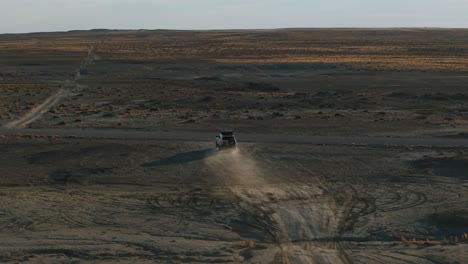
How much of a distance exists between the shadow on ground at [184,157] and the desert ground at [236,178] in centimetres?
11

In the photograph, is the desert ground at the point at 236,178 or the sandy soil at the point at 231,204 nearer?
the sandy soil at the point at 231,204

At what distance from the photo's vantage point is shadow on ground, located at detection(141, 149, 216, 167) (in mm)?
36969

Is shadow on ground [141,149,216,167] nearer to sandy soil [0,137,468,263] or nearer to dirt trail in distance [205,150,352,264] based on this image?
sandy soil [0,137,468,263]

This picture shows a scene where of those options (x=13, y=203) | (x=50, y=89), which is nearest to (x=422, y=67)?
(x=50, y=89)

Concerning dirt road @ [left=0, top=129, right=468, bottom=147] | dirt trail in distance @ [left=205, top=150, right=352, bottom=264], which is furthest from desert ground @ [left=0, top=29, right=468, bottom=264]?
dirt road @ [left=0, top=129, right=468, bottom=147]

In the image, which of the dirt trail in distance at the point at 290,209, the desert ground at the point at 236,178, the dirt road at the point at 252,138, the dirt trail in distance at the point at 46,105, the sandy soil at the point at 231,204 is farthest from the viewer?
the dirt trail in distance at the point at 46,105

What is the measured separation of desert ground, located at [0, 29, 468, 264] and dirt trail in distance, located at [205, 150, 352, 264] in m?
0.07

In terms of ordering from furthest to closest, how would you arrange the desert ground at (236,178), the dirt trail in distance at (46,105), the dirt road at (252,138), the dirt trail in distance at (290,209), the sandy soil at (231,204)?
the dirt trail in distance at (46,105) → the dirt road at (252,138) → the desert ground at (236,178) → the dirt trail in distance at (290,209) → the sandy soil at (231,204)

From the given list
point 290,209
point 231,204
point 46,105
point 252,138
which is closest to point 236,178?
point 231,204

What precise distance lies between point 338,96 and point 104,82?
34.2m

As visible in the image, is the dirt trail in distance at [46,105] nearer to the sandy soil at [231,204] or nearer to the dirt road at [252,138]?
the dirt road at [252,138]

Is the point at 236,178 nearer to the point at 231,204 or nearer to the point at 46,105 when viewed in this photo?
the point at 231,204

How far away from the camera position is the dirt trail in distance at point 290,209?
2186 cm

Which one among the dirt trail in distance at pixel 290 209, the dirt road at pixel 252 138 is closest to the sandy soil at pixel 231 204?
the dirt trail in distance at pixel 290 209
